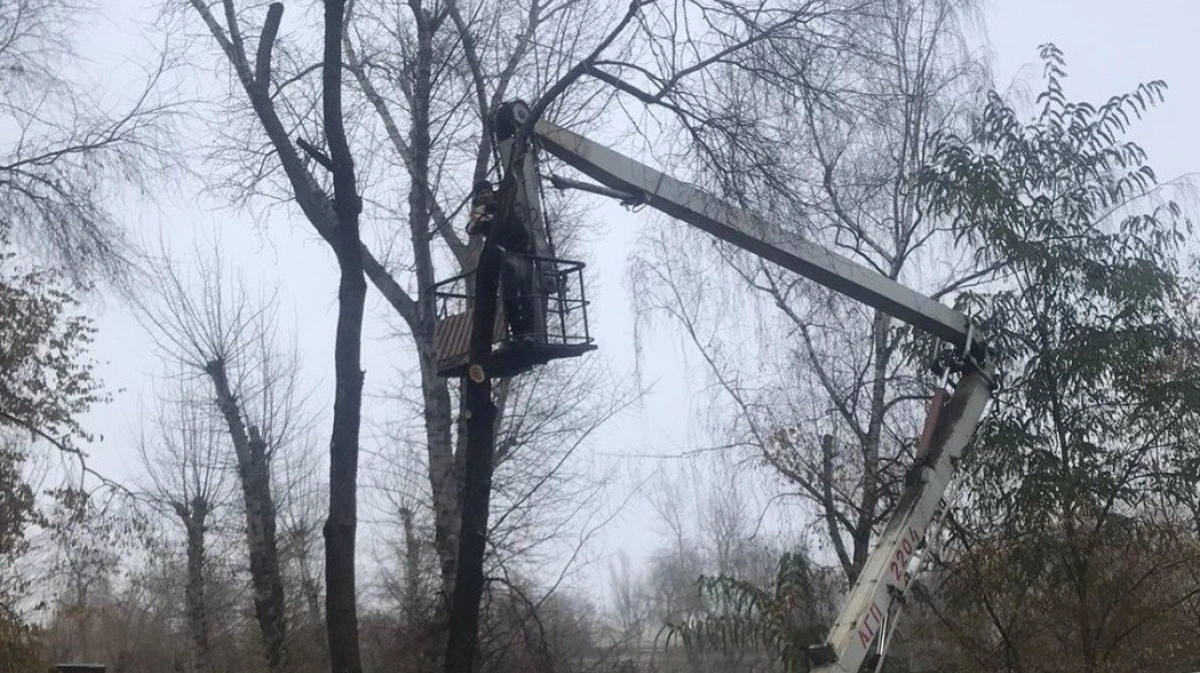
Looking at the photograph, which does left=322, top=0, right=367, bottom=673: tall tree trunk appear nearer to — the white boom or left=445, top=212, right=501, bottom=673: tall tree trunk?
left=445, top=212, right=501, bottom=673: tall tree trunk

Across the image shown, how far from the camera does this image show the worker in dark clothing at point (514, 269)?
28.2 ft

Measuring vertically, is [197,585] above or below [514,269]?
above

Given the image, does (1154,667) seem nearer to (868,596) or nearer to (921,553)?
(921,553)

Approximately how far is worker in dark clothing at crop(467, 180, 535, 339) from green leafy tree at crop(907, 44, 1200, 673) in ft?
18.8

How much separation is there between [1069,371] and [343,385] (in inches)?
286

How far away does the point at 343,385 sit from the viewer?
11617 millimetres

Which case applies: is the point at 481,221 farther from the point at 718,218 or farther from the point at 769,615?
the point at 769,615

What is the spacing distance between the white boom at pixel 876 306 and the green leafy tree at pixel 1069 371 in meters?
1.24

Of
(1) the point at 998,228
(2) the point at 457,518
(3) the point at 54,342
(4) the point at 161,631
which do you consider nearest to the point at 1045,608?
(1) the point at 998,228

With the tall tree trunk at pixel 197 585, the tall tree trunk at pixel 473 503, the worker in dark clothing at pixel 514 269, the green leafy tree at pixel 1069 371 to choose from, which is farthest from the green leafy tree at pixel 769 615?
the tall tree trunk at pixel 197 585

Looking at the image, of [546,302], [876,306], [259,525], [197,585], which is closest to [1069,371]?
[876,306]

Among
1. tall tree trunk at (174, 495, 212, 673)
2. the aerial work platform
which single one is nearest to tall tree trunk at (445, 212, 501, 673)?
the aerial work platform

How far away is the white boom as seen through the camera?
31.4 feet

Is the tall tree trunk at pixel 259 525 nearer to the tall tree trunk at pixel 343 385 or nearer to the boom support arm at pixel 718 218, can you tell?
the tall tree trunk at pixel 343 385
